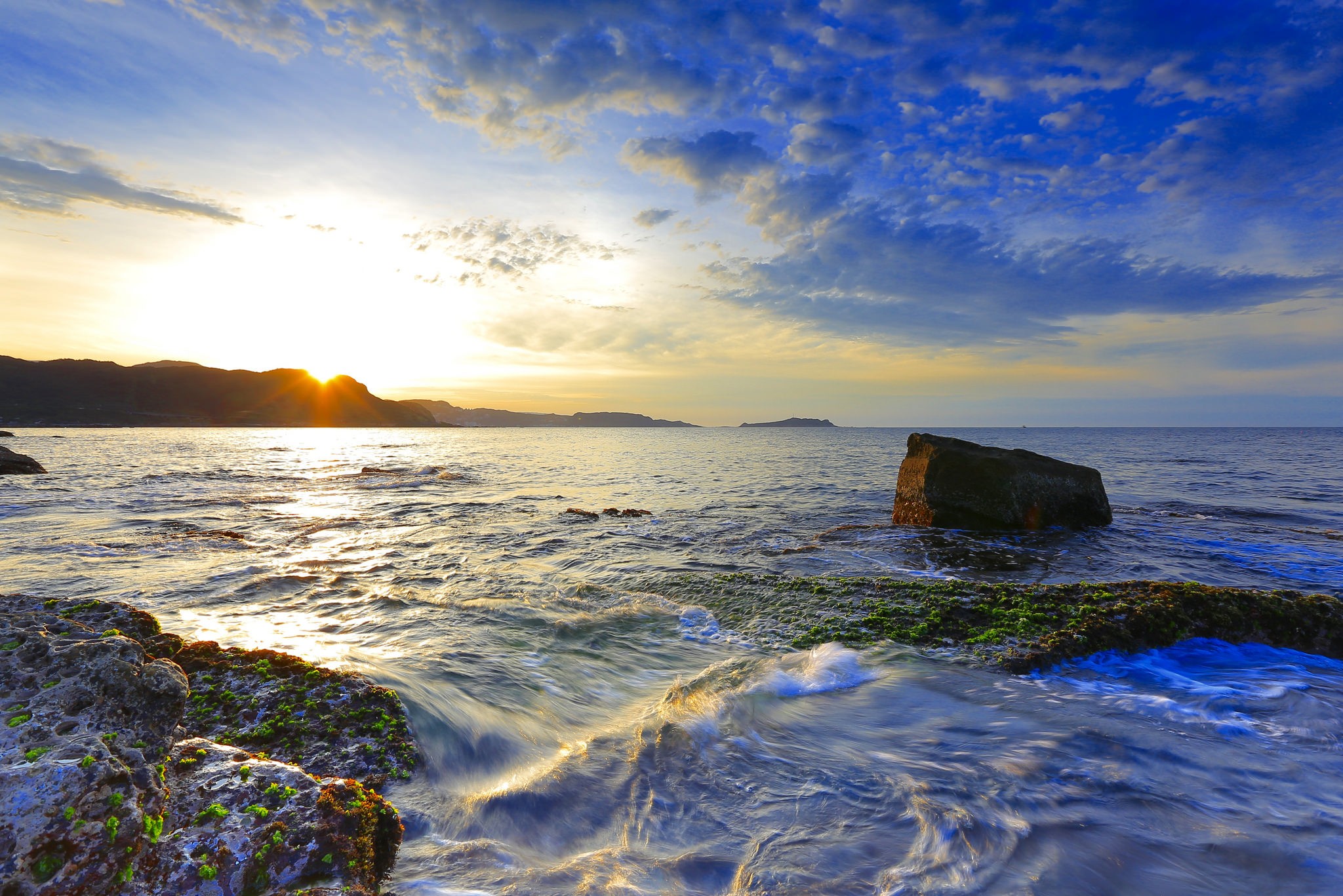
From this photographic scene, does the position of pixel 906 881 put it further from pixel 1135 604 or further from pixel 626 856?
pixel 1135 604

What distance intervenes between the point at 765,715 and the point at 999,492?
1139cm

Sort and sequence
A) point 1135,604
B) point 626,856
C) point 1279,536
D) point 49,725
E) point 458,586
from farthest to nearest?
point 1279,536
point 458,586
point 1135,604
point 626,856
point 49,725

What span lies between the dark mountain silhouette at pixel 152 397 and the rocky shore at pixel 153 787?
554 feet

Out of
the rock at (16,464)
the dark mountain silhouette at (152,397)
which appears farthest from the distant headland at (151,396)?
the rock at (16,464)

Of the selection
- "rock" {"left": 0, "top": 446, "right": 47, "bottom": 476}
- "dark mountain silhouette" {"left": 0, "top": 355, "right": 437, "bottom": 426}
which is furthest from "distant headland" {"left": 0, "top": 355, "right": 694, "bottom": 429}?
"rock" {"left": 0, "top": 446, "right": 47, "bottom": 476}

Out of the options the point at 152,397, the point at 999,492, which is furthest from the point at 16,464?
the point at 152,397

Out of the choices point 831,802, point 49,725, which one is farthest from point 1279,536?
point 49,725

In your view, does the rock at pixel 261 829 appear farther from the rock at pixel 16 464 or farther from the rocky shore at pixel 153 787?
the rock at pixel 16 464

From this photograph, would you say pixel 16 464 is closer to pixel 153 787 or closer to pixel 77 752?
pixel 77 752

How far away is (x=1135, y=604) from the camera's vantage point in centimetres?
761

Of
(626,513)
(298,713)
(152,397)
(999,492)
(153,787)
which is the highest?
(152,397)

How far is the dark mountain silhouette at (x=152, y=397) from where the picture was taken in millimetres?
129500

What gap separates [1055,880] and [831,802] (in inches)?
57.2

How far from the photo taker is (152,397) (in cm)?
15125
